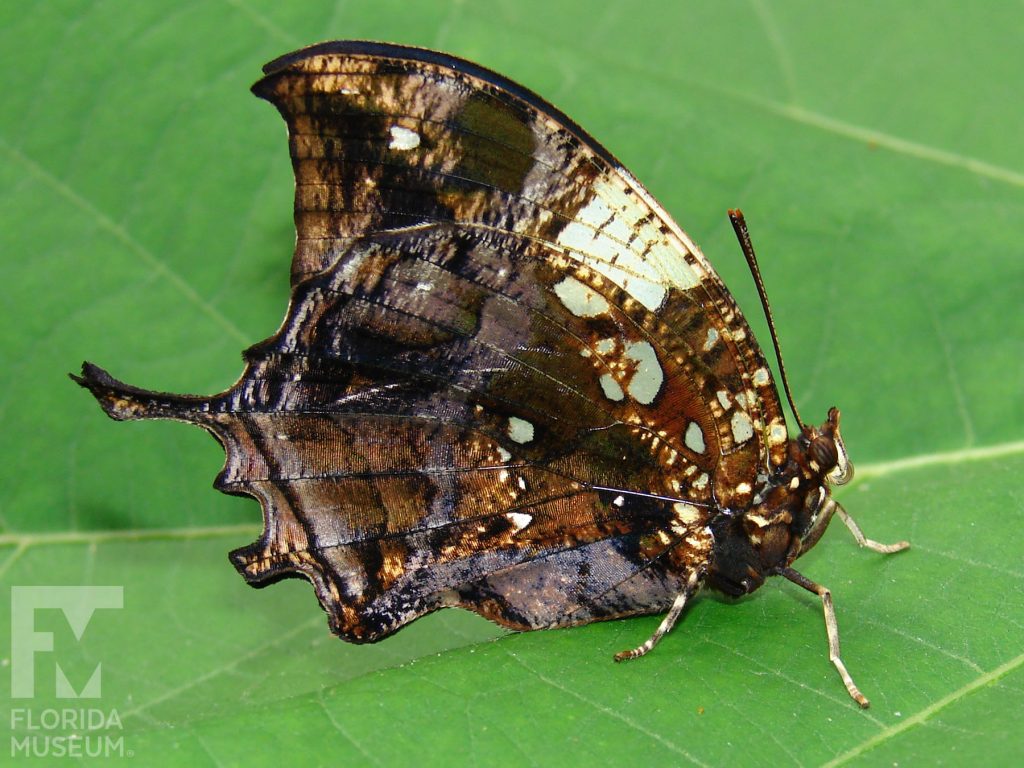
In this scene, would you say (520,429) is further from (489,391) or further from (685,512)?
(685,512)

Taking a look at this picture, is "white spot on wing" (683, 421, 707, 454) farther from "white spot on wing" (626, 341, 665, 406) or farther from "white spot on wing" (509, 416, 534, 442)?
"white spot on wing" (509, 416, 534, 442)

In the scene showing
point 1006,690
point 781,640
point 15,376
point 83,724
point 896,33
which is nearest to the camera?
point 1006,690

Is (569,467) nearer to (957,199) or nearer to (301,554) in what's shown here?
(301,554)

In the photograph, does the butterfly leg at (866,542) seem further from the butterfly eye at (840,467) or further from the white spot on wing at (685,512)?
the white spot on wing at (685,512)

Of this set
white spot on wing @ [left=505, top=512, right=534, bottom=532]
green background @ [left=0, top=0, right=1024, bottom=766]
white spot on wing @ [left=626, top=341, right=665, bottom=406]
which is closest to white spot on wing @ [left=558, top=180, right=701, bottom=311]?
white spot on wing @ [left=626, top=341, right=665, bottom=406]

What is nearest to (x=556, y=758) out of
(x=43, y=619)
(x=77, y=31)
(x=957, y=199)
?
(x=43, y=619)

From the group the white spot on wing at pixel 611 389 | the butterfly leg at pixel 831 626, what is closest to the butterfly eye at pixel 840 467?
the butterfly leg at pixel 831 626

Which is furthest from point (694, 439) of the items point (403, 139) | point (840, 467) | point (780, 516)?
point (403, 139)
